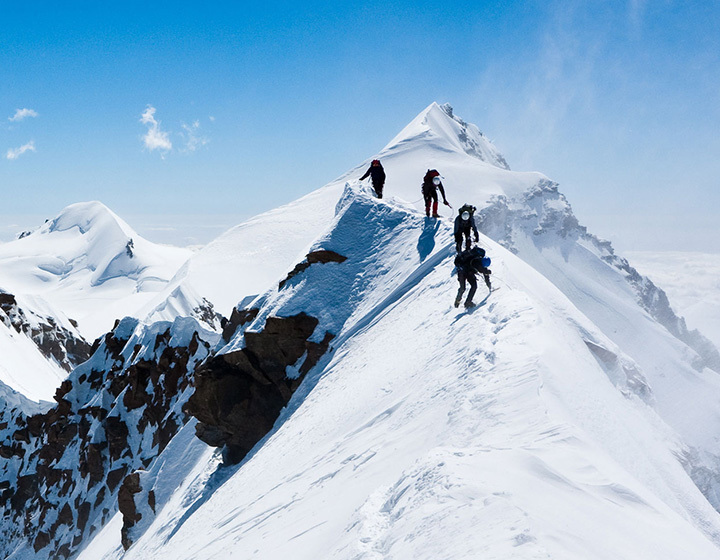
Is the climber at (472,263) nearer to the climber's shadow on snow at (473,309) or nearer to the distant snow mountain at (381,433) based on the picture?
the climber's shadow on snow at (473,309)

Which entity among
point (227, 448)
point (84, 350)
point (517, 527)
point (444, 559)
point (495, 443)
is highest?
point (495, 443)

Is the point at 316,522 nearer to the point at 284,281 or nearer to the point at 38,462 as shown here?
the point at 284,281

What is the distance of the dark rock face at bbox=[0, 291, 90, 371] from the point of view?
85.8 metres

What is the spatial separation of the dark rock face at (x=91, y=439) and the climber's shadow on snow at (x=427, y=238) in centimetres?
2669

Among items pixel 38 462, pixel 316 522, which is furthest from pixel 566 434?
pixel 38 462

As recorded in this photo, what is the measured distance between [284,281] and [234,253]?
70501mm

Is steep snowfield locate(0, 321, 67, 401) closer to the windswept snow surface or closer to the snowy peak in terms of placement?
the windswept snow surface

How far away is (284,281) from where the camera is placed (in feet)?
72.1

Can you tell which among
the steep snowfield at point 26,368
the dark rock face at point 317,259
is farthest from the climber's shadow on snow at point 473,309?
the steep snowfield at point 26,368

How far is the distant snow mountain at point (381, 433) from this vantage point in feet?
17.8

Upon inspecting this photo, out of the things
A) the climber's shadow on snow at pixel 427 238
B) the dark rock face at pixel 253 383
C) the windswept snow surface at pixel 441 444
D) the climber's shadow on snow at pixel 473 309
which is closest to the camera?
the windswept snow surface at pixel 441 444

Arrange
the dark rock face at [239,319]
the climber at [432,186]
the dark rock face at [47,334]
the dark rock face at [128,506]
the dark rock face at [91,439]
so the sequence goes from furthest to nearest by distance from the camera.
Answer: the dark rock face at [47,334] → the dark rock face at [91,439] → the dark rock face at [128,506] → the dark rock face at [239,319] → the climber at [432,186]

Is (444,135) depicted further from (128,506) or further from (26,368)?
(128,506)

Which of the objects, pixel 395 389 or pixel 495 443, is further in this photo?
pixel 395 389
